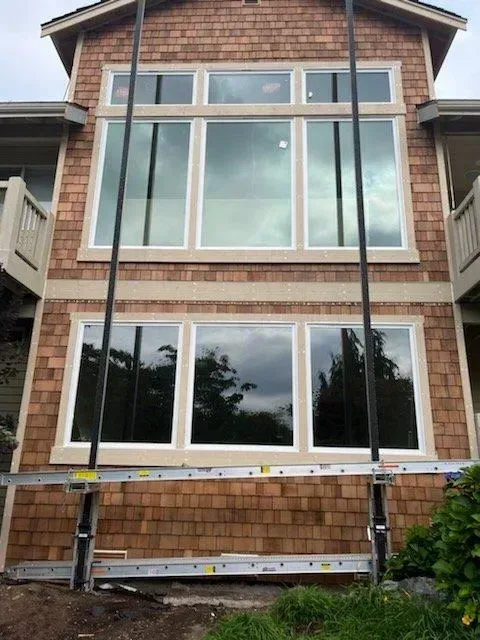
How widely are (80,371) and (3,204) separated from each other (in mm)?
2281

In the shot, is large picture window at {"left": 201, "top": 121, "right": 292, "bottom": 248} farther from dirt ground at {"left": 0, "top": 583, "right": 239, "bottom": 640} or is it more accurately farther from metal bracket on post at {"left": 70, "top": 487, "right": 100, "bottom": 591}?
dirt ground at {"left": 0, "top": 583, "right": 239, "bottom": 640}

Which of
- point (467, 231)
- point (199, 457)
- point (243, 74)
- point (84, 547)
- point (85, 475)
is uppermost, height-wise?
point (243, 74)

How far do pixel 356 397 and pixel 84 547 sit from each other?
3391 mm

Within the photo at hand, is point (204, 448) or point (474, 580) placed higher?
point (204, 448)

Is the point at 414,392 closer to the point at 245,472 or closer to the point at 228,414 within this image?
the point at 228,414

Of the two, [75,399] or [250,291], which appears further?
[250,291]

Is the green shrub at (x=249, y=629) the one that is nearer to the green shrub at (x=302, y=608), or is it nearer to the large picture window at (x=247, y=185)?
the green shrub at (x=302, y=608)

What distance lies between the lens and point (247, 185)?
7094mm

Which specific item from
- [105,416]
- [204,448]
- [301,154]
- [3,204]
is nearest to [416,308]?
[301,154]

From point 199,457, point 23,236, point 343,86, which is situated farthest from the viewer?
point 343,86

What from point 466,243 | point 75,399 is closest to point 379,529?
point 466,243

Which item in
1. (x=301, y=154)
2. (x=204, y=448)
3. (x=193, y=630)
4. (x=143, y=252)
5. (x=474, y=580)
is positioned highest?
(x=301, y=154)

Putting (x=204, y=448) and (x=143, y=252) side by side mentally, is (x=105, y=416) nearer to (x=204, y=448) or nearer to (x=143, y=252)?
(x=204, y=448)

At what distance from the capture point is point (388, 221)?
684cm
